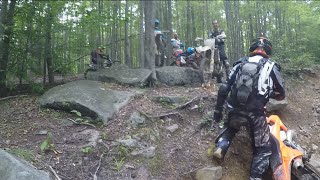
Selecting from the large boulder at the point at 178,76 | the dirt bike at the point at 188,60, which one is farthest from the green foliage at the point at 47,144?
the dirt bike at the point at 188,60

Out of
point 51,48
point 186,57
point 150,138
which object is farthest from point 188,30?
point 150,138

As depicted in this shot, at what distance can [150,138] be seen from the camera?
15.5 ft

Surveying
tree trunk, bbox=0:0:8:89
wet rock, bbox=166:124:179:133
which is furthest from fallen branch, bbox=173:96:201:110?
tree trunk, bbox=0:0:8:89

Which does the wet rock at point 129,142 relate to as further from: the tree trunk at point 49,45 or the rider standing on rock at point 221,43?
the rider standing on rock at point 221,43

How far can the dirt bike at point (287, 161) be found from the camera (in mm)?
3779

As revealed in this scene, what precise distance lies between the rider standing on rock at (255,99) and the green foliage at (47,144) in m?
2.25

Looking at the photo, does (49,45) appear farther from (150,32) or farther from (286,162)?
(286,162)

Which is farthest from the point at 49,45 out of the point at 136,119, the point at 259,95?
the point at 259,95

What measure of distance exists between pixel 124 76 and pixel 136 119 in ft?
8.29

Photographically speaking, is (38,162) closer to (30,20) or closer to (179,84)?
(30,20)

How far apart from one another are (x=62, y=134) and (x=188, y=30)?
16983 mm

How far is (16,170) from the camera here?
3240mm

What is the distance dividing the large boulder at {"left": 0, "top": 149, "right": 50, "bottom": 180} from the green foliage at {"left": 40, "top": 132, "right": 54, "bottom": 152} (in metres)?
0.67

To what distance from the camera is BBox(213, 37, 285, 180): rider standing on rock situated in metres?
3.93
